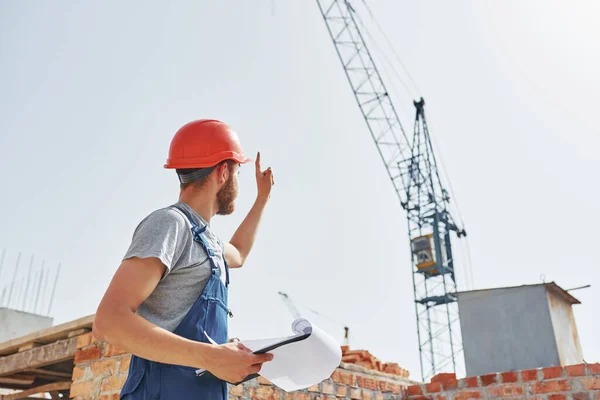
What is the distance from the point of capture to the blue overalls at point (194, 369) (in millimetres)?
1300

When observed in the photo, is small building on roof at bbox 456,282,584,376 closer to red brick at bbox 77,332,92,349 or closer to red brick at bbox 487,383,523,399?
red brick at bbox 487,383,523,399

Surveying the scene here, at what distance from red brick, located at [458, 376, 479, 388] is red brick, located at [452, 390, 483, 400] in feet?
0.17

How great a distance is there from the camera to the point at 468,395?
5.12 meters

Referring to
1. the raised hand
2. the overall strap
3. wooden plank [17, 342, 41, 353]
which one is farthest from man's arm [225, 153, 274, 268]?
wooden plank [17, 342, 41, 353]

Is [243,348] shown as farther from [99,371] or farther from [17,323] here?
[17,323]

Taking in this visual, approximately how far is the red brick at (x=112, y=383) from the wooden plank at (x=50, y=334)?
39cm

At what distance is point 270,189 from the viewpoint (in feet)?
6.84

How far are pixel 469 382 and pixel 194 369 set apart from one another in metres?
4.37

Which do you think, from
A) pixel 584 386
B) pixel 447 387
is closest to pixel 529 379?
pixel 584 386

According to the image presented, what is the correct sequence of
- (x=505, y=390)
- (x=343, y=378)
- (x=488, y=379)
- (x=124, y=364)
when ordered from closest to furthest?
1. (x=124, y=364)
2. (x=343, y=378)
3. (x=505, y=390)
4. (x=488, y=379)

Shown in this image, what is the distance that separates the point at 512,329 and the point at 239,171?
24.0ft

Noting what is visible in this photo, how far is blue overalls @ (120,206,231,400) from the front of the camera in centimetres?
130

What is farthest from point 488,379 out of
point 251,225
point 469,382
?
point 251,225

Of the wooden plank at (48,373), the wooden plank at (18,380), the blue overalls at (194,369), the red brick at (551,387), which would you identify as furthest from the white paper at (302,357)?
the wooden plank at (18,380)
